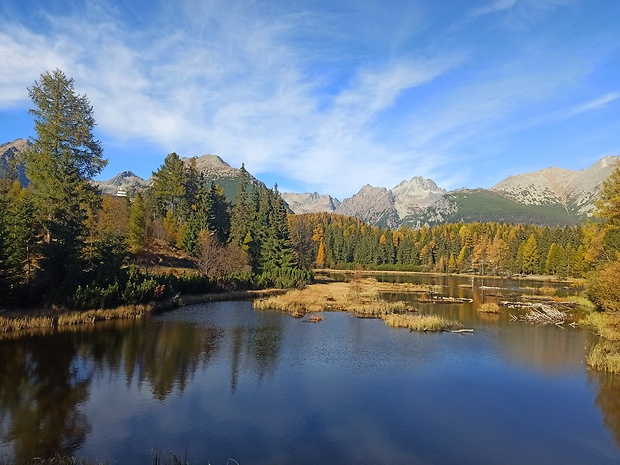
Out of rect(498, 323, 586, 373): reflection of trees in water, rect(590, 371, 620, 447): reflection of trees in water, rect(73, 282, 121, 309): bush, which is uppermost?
rect(73, 282, 121, 309): bush

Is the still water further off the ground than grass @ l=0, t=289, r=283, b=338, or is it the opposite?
grass @ l=0, t=289, r=283, b=338

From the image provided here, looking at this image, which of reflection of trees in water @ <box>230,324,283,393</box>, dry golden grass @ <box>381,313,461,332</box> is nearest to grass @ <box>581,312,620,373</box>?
dry golden grass @ <box>381,313,461,332</box>

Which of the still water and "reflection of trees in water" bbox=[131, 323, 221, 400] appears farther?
"reflection of trees in water" bbox=[131, 323, 221, 400]

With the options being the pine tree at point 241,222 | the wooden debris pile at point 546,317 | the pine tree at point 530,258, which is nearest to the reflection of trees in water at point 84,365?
the wooden debris pile at point 546,317

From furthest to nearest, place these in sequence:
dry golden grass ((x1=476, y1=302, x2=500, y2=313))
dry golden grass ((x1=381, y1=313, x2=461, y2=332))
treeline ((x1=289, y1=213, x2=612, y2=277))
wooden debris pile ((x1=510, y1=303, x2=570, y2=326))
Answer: treeline ((x1=289, y1=213, x2=612, y2=277)) → dry golden grass ((x1=476, y1=302, x2=500, y2=313)) → wooden debris pile ((x1=510, y1=303, x2=570, y2=326)) → dry golden grass ((x1=381, y1=313, x2=461, y2=332))

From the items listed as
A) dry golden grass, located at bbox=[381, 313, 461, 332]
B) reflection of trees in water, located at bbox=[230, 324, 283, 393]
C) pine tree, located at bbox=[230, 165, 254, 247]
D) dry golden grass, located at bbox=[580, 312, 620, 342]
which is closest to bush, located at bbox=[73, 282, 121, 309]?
reflection of trees in water, located at bbox=[230, 324, 283, 393]

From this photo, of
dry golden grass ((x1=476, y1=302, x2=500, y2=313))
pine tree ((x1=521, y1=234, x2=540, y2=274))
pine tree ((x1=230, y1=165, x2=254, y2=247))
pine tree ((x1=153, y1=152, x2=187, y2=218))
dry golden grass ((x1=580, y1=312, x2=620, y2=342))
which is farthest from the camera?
pine tree ((x1=521, y1=234, x2=540, y2=274))

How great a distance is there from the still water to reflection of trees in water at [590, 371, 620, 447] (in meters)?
0.11

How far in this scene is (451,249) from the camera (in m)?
167

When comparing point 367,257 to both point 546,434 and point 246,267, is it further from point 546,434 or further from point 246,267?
point 546,434

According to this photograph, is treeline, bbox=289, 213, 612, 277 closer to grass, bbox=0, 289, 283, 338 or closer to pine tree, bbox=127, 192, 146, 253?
pine tree, bbox=127, 192, 146, 253

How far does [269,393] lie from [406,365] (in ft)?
34.0

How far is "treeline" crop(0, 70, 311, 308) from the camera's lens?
35531 mm

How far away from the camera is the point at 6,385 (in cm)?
2081
